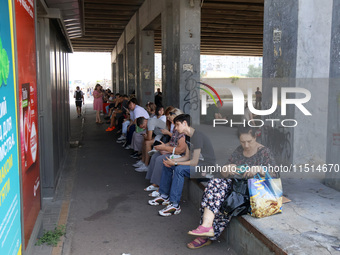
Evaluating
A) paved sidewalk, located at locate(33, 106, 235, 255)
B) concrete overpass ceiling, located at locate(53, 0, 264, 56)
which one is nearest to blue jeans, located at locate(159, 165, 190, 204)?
paved sidewalk, located at locate(33, 106, 235, 255)

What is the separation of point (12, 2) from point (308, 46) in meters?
3.73

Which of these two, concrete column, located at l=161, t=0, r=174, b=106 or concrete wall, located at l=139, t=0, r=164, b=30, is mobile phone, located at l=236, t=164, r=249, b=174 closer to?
concrete column, located at l=161, t=0, r=174, b=106

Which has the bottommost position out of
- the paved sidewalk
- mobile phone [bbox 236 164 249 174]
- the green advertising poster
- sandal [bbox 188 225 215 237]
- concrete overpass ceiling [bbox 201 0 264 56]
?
the paved sidewalk

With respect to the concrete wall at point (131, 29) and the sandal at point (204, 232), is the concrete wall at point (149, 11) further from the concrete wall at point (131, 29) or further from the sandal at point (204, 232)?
the sandal at point (204, 232)

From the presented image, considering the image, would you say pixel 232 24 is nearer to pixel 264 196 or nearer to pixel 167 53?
pixel 167 53

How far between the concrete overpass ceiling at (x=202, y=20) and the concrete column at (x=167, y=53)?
2339mm

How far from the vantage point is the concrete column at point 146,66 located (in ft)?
47.4

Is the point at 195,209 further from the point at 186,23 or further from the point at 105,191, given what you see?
the point at 186,23

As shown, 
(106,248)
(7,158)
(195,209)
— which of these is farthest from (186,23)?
(7,158)

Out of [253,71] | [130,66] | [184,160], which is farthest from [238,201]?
[253,71]

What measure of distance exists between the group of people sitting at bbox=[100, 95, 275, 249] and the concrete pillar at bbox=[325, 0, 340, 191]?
1.41 metres

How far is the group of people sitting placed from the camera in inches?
162

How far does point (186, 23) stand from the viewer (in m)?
9.44

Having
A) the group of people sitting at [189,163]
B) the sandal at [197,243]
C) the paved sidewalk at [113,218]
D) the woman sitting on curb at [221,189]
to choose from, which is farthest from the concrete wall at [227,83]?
the sandal at [197,243]
